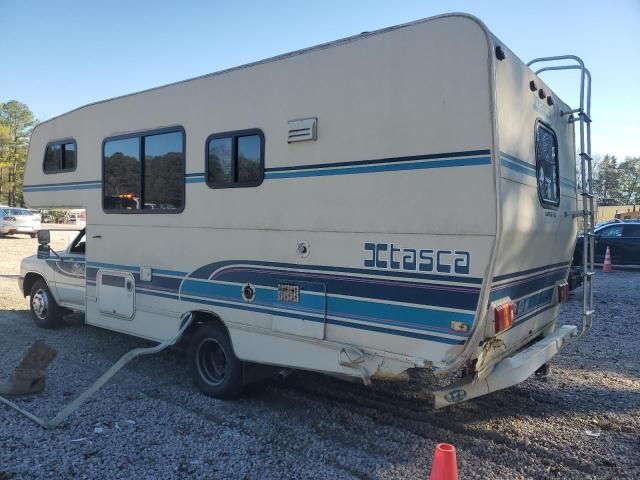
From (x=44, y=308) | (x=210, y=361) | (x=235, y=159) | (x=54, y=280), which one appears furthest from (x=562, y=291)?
(x=44, y=308)

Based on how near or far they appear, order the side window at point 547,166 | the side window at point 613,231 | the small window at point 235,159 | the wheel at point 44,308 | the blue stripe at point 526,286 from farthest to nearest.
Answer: the side window at point 613,231 → the wheel at point 44,308 → the small window at point 235,159 → the side window at point 547,166 → the blue stripe at point 526,286

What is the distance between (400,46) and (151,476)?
3356mm

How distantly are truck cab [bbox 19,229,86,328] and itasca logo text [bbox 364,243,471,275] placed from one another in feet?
13.4

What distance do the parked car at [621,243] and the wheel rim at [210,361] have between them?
544 inches

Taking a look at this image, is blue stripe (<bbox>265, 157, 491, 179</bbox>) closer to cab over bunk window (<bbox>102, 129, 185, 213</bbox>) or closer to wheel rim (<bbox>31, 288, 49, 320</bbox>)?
cab over bunk window (<bbox>102, 129, 185, 213</bbox>)

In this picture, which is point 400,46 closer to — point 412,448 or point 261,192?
point 261,192

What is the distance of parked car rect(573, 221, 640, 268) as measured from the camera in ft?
50.6

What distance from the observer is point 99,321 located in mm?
5906

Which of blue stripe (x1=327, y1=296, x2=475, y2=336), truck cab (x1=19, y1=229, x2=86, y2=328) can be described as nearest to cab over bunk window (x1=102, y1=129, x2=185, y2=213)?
truck cab (x1=19, y1=229, x2=86, y2=328)

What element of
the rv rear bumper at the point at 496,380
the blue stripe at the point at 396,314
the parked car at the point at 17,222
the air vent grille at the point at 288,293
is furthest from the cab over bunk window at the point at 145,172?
the parked car at the point at 17,222

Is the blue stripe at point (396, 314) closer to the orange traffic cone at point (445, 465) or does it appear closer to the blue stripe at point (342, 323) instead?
the blue stripe at point (342, 323)

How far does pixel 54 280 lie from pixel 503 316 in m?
5.77

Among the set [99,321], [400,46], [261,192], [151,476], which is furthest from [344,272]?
[99,321]

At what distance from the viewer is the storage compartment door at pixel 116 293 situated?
5495mm
